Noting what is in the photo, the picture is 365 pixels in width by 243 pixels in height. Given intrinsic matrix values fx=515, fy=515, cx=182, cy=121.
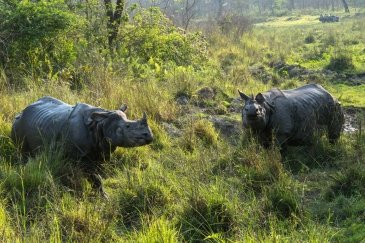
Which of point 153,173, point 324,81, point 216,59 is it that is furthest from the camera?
point 216,59

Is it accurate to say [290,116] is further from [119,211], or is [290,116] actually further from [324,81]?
[324,81]

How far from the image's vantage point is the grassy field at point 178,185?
417 cm

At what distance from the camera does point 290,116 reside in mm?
6812

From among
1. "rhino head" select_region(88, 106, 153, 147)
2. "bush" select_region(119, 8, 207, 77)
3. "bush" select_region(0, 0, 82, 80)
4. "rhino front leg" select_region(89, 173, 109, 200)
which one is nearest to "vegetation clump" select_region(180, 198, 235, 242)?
"rhino head" select_region(88, 106, 153, 147)

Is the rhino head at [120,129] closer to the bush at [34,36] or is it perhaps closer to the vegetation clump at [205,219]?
the vegetation clump at [205,219]

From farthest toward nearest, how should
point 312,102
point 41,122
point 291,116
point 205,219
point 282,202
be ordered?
point 312,102 < point 291,116 < point 41,122 < point 282,202 < point 205,219

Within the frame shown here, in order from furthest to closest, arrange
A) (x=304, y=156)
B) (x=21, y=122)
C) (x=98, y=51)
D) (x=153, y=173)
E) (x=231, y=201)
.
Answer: (x=98, y=51), (x=304, y=156), (x=21, y=122), (x=153, y=173), (x=231, y=201)

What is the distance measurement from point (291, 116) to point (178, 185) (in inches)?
97.1

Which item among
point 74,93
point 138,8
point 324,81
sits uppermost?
point 138,8

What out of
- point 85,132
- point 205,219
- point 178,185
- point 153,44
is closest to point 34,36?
point 153,44

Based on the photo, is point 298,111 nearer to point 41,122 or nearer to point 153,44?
point 41,122

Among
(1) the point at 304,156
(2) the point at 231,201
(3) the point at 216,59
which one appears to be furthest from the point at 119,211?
(3) the point at 216,59

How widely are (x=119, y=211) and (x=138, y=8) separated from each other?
9.04 metres

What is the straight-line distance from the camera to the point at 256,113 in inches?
248
